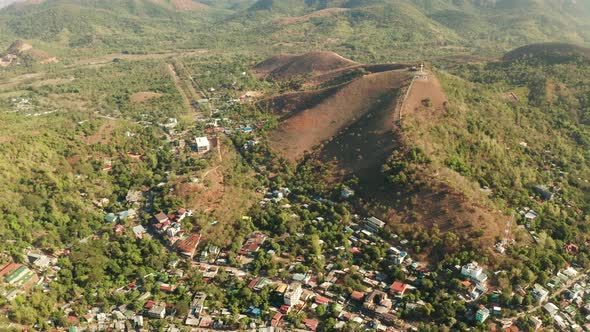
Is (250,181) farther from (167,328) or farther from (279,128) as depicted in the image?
(167,328)

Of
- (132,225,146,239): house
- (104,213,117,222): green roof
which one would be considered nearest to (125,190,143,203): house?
(104,213,117,222): green roof

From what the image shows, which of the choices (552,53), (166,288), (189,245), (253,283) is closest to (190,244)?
(189,245)

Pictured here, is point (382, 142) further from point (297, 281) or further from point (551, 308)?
point (551, 308)

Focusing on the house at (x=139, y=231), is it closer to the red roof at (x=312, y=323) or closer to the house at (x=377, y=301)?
the red roof at (x=312, y=323)

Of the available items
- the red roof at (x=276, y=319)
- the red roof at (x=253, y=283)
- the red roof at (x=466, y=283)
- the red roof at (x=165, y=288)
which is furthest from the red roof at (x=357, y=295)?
the red roof at (x=165, y=288)

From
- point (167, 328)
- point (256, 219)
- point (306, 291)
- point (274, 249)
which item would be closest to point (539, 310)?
point (306, 291)

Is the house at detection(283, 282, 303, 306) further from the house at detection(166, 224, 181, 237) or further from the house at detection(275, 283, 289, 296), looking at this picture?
the house at detection(166, 224, 181, 237)
